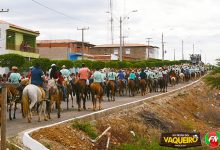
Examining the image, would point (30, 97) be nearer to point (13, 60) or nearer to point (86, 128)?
point (86, 128)

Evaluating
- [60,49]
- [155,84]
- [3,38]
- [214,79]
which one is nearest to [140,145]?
[214,79]

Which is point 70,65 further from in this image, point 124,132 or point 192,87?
point 124,132

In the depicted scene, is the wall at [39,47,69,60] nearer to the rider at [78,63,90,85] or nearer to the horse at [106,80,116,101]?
the horse at [106,80,116,101]

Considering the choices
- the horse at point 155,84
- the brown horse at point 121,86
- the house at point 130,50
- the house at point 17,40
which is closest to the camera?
the brown horse at point 121,86

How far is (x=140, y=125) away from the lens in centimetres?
2625

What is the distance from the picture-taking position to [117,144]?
20281 millimetres

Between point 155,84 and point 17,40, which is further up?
point 17,40

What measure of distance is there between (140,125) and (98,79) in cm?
314

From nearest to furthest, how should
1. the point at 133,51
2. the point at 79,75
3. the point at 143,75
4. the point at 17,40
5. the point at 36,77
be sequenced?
the point at 36,77 → the point at 79,75 → the point at 143,75 → the point at 17,40 → the point at 133,51

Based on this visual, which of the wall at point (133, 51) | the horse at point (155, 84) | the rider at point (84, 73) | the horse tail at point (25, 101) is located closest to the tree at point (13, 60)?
the horse at point (155, 84)

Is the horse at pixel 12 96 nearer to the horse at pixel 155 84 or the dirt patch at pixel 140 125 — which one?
the dirt patch at pixel 140 125

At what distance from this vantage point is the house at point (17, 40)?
2520 inches

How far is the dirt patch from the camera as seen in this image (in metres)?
16.9

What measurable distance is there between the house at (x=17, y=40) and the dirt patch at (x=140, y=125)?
24397 mm
